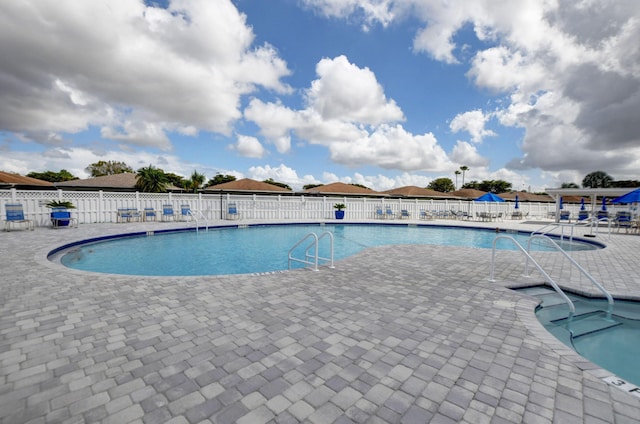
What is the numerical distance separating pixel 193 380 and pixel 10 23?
10951mm

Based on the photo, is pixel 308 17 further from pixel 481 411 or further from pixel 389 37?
pixel 481 411

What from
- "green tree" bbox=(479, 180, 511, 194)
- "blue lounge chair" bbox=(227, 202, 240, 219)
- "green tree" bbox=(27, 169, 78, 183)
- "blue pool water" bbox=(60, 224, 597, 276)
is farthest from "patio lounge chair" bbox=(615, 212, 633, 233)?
"green tree" bbox=(27, 169, 78, 183)

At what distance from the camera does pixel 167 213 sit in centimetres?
1438

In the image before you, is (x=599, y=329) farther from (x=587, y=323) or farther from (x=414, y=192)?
(x=414, y=192)

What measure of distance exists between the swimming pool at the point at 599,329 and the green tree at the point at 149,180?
26.3 meters

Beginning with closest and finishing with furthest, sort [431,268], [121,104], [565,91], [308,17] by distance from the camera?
[431,268] < [308,17] < [565,91] < [121,104]

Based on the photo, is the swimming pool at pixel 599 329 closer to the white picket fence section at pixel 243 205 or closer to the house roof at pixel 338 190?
the white picket fence section at pixel 243 205

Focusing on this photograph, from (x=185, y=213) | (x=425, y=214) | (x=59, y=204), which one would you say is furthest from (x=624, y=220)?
(x=59, y=204)

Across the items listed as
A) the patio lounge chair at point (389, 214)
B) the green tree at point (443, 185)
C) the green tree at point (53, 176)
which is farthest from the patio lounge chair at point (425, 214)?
the green tree at point (53, 176)

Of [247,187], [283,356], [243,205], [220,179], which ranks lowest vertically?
[283,356]

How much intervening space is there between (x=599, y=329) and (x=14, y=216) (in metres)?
16.4

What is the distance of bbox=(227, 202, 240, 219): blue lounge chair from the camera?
1642cm

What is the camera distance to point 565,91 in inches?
552

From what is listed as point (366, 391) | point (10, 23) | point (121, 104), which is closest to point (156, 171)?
point (121, 104)
